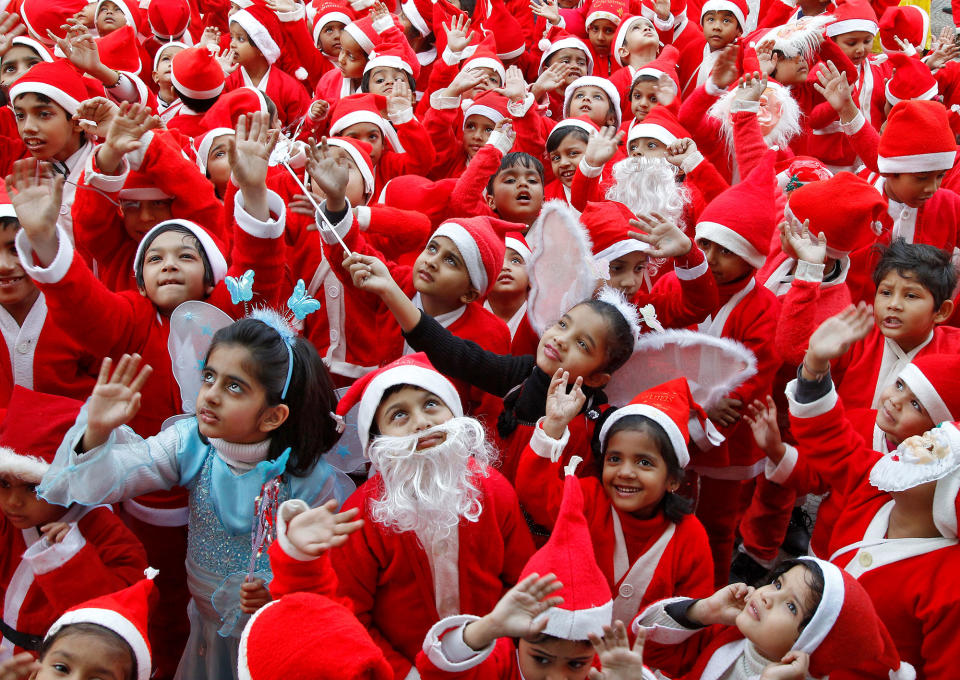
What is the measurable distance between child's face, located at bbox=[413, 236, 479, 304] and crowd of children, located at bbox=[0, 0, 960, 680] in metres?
0.01

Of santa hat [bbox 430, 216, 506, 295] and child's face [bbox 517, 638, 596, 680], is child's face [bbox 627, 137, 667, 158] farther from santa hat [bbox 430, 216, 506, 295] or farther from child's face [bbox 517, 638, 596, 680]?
child's face [bbox 517, 638, 596, 680]

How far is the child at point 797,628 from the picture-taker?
1.95 meters

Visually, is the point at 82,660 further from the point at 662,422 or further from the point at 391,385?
the point at 662,422

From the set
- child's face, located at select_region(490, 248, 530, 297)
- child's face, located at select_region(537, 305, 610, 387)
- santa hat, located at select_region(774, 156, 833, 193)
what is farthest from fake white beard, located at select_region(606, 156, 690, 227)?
child's face, located at select_region(537, 305, 610, 387)

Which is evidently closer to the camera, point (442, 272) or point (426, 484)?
point (426, 484)

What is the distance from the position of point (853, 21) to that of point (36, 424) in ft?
18.6

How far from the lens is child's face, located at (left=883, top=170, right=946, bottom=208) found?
3912 millimetres

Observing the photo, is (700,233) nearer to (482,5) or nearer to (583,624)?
(583,624)

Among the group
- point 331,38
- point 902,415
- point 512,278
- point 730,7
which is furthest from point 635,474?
point 331,38

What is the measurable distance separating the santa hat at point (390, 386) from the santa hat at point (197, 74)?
3.28 metres

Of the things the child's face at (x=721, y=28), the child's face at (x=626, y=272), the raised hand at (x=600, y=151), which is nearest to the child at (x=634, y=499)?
the child's face at (x=626, y=272)

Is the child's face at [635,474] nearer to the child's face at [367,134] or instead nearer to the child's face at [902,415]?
the child's face at [902,415]

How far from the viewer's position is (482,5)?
25.3 ft

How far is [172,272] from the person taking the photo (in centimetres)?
286
